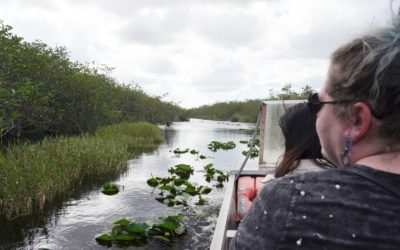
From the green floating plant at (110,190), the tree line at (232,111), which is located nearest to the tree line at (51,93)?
the green floating plant at (110,190)

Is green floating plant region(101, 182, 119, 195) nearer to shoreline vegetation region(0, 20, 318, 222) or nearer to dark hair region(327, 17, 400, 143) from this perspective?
shoreline vegetation region(0, 20, 318, 222)

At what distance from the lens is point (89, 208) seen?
8.42 m

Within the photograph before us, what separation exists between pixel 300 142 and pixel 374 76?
1338 millimetres

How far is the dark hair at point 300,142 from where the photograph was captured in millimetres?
2205

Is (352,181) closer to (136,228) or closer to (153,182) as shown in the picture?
(136,228)

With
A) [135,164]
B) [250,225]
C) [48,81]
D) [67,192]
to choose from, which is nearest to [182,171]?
[135,164]

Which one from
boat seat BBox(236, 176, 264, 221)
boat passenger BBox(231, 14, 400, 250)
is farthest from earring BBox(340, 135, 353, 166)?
boat seat BBox(236, 176, 264, 221)

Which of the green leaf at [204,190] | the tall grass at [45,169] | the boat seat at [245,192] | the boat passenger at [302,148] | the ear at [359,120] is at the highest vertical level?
the ear at [359,120]

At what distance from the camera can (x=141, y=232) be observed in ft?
21.2

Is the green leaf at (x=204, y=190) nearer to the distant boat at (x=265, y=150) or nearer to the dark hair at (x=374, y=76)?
the distant boat at (x=265, y=150)

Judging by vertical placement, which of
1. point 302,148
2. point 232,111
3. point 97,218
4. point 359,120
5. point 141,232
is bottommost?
point 97,218

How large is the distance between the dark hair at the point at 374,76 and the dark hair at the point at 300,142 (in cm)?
117

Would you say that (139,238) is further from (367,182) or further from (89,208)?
(367,182)

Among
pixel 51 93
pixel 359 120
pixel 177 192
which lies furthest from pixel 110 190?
pixel 359 120
